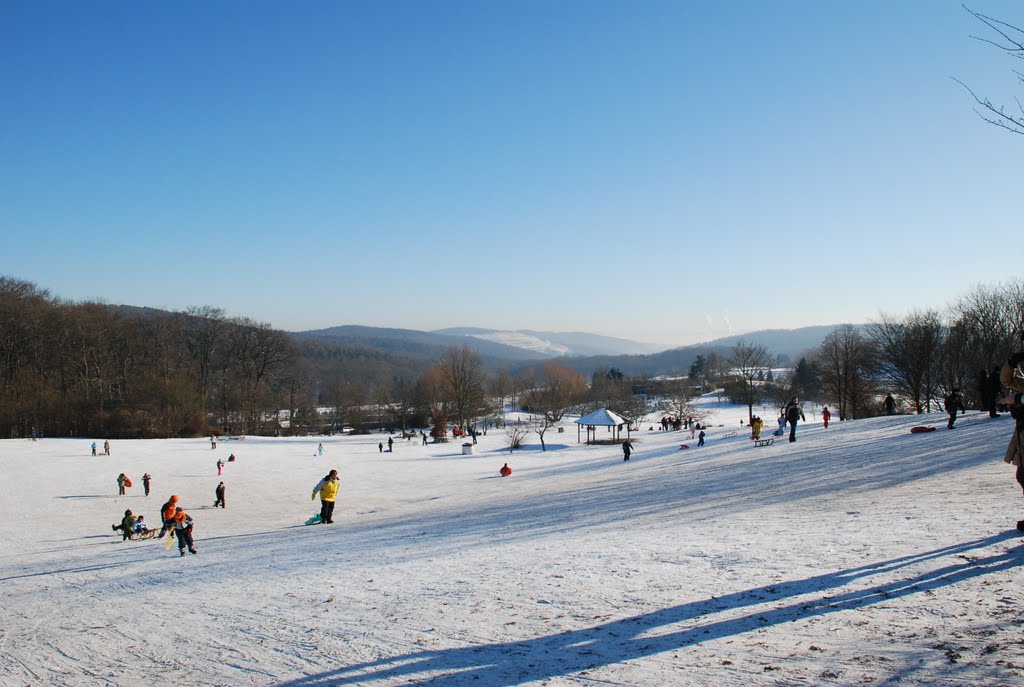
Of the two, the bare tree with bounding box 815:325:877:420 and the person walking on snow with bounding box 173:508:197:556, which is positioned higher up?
the bare tree with bounding box 815:325:877:420

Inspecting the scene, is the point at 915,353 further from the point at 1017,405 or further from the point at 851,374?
the point at 1017,405

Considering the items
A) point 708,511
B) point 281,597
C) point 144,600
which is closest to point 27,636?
point 144,600


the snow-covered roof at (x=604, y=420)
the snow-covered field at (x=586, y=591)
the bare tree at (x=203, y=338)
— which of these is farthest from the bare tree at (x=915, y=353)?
the bare tree at (x=203, y=338)

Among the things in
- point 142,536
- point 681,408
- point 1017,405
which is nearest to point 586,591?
point 1017,405

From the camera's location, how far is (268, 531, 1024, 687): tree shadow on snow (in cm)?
562

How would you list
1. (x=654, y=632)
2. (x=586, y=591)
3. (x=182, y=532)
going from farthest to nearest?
(x=182, y=532)
(x=586, y=591)
(x=654, y=632)

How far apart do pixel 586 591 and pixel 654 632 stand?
1.68 m

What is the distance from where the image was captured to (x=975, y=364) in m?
43.2

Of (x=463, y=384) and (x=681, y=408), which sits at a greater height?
(x=463, y=384)

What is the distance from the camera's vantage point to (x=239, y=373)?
7581cm

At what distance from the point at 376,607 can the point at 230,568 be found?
555 centimetres

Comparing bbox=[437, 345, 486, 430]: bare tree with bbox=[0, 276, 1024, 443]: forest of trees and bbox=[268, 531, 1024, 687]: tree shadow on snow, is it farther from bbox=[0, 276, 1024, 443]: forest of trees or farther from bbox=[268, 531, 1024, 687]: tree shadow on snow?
bbox=[268, 531, 1024, 687]: tree shadow on snow

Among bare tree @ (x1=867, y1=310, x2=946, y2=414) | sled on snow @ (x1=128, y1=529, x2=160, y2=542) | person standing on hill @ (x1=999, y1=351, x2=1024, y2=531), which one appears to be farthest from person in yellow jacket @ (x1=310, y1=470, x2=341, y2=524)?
bare tree @ (x1=867, y1=310, x2=946, y2=414)

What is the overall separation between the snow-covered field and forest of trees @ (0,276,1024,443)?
3440 centimetres
